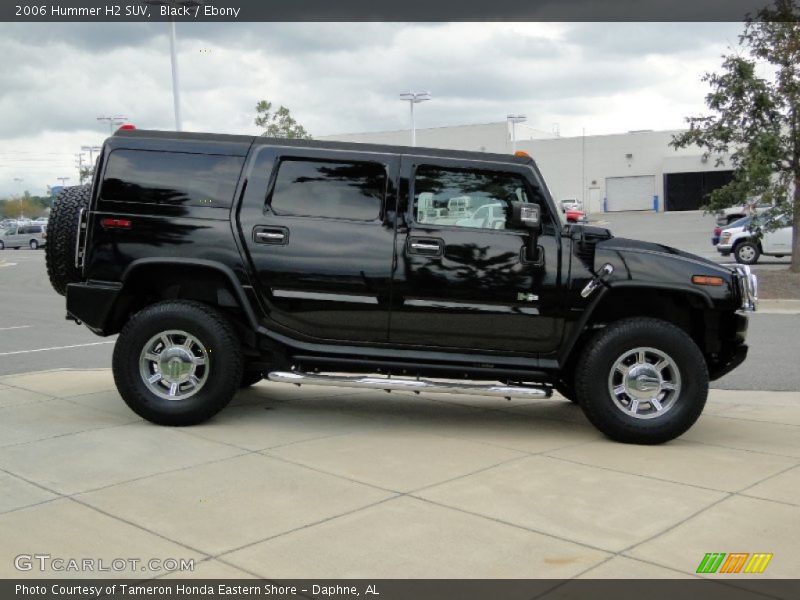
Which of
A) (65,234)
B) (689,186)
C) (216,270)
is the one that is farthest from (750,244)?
(689,186)

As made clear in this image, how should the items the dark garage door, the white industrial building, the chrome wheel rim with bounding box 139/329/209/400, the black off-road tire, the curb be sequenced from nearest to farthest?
the chrome wheel rim with bounding box 139/329/209/400, the black off-road tire, the curb, the dark garage door, the white industrial building

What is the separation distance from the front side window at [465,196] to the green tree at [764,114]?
14218 mm

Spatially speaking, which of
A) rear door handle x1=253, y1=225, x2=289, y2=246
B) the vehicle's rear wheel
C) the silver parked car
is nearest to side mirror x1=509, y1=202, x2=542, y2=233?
rear door handle x1=253, y1=225, x2=289, y2=246

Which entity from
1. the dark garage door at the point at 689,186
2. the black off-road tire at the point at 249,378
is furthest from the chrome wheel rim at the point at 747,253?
the dark garage door at the point at 689,186

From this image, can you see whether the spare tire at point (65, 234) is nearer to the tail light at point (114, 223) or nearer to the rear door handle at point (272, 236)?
the tail light at point (114, 223)

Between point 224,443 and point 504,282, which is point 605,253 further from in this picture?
point 224,443

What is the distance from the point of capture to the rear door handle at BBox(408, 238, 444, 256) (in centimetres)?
621

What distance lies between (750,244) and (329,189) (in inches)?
848

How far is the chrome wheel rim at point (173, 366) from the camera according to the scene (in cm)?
627

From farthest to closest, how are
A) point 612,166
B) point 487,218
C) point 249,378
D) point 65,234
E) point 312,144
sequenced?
1. point 612,166
2. point 249,378
3. point 65,234
4. point 312,144
5. point 487,218

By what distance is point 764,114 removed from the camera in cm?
1983

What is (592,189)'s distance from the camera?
74.2 metres

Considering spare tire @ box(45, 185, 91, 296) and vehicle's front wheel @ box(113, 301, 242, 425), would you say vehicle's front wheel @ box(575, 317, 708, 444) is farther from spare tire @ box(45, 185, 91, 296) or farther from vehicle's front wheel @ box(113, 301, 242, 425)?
spare tire @ box(45, 185, 91, 296)

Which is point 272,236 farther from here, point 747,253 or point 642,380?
point 747,253
